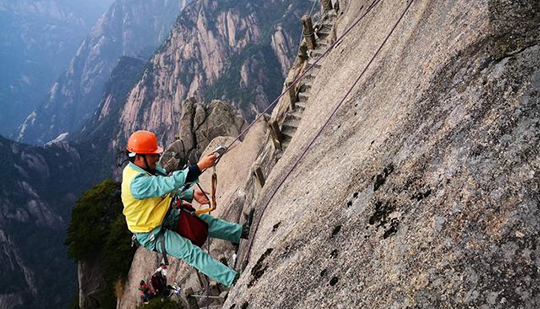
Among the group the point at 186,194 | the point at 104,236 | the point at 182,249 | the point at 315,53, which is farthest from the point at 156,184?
the point at 104,236

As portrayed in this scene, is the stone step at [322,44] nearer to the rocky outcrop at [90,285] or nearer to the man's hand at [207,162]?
the man's hand at [207,162]

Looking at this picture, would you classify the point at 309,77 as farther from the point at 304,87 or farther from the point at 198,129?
the point at 198,129

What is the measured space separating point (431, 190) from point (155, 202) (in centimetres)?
602

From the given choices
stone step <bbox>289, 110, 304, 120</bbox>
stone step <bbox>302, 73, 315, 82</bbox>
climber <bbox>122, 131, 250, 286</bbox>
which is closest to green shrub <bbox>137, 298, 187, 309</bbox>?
stone step <bbox>289, 110, 304, 120</bbox>

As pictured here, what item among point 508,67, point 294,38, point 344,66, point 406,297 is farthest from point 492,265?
point 294,38

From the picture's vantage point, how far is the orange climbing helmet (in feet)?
29.9

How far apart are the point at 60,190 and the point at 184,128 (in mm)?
165624

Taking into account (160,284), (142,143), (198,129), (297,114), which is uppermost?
(142,143)

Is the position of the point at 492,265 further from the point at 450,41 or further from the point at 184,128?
the point at 184,128

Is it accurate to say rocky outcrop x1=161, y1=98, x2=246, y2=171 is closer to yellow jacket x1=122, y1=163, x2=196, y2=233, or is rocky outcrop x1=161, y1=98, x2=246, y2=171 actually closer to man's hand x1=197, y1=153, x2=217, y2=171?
yellow jacket x1=122, y1=163, x2=196, y2=233

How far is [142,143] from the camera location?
9156 mm

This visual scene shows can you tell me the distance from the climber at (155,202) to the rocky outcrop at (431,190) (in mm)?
1279

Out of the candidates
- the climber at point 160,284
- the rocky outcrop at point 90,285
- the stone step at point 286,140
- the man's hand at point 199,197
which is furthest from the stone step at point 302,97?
the rocky outcrop at point 90,285

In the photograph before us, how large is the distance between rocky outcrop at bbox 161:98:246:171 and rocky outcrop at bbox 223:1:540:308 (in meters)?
35.4
